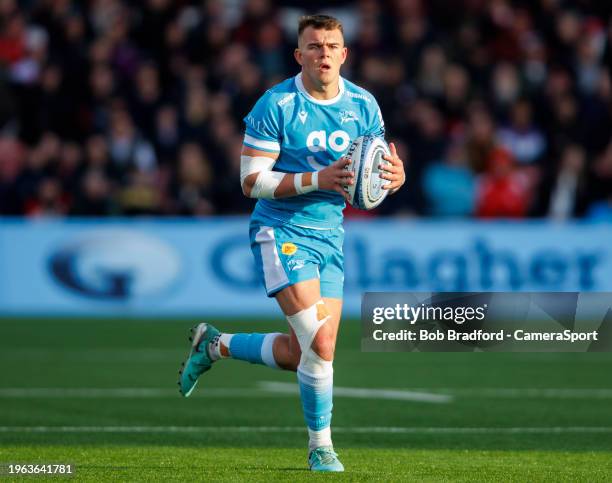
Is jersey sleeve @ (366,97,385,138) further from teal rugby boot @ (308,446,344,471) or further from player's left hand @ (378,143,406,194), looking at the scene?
teal rugby boot @ (308,446,344,471)

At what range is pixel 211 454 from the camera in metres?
8.40

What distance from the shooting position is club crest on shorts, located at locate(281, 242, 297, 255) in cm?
795

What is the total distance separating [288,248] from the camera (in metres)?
7.97

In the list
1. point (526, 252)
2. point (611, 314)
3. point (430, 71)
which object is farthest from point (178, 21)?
point (611, 314)

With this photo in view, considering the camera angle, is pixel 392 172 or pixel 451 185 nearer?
pixel 392 172

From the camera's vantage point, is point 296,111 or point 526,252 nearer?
point 296,111

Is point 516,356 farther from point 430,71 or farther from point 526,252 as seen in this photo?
point 430,71

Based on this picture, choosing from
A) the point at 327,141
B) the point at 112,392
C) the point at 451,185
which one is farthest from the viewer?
the point at 451,185

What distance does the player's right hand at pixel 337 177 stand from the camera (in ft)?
25.1

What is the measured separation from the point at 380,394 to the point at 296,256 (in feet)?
13.7

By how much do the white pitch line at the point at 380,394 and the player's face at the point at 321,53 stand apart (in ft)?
13.7

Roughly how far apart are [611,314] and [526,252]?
791cm

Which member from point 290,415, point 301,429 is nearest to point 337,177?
point 301,429

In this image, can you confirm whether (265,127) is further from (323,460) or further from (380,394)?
(380,394)
